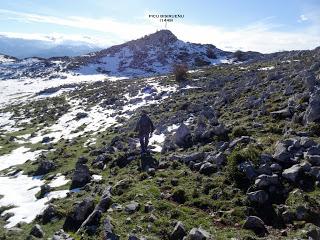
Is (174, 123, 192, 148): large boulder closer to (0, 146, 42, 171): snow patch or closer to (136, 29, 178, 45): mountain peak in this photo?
(0, 146, 42, 171): snow patch

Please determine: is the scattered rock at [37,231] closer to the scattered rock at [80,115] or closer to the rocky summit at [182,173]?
the rocky summit at [182,173]

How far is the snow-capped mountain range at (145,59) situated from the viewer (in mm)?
108738

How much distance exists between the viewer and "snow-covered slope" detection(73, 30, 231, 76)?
10844 centimetres

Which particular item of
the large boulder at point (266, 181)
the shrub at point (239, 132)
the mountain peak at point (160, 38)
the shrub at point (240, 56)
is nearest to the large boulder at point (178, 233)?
the large boulder at point (266, 181)

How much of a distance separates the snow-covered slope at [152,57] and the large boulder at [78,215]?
85.4 meters

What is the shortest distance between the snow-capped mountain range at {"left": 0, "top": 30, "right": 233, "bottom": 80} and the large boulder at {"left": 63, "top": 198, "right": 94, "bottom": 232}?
84.3 meters

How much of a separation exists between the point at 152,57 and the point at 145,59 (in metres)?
2.31

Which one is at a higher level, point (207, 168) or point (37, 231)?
point (207, 168)

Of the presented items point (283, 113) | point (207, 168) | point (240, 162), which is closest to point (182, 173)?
point (207, 168)

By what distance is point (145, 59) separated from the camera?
378 feet

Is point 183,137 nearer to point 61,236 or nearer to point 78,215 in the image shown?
point 78,215

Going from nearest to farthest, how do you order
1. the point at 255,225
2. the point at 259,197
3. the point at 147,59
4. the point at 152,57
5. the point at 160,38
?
the point at 255,225 → the point at 259,197 → the point at 147,59 → the point at 152,57 → the point at 160,38

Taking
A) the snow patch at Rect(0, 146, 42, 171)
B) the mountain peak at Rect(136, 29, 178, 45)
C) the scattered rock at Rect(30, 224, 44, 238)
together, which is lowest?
the snow patch at Rect(0, 146, 42, 171)

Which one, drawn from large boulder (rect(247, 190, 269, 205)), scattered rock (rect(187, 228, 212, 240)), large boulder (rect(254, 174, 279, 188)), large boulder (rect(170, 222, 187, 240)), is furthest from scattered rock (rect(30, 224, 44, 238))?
large boulder (rect(254, 174, 279, 188))
